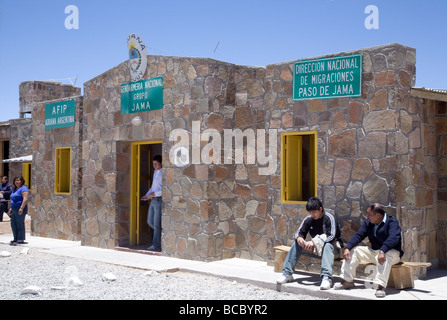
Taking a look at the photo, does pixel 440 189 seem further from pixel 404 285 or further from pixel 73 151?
pixel 73 151

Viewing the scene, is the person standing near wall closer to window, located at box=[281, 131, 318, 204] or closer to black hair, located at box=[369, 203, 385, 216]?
window, located at box=[281, 131, 318, 204]

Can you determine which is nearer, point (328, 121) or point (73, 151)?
point (328, 121)

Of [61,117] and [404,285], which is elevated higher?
[61,117]

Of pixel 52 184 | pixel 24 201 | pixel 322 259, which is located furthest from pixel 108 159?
pixel 322 259

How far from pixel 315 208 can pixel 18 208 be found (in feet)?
24.0

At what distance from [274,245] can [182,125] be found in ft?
9.15

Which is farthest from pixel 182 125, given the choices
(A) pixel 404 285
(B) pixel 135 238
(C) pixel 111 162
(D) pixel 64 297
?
(A) pixel 404 285

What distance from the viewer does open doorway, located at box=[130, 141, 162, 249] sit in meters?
11.5

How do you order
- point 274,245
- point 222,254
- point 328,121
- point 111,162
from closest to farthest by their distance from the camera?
point 328,121, point 274,245, point 222,254, point 111,162

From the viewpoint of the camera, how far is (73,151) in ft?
42.9

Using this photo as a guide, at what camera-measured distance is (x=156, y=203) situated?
1068 cm

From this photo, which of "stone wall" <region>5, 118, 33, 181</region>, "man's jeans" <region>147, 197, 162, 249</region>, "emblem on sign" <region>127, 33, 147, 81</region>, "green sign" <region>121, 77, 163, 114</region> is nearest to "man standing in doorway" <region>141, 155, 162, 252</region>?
"man's jeans" <region>147, 197, 162, 249</region>

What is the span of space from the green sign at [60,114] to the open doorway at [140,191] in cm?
243

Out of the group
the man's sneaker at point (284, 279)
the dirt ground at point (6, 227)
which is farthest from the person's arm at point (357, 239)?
the dirt ground at point (6, 227)
